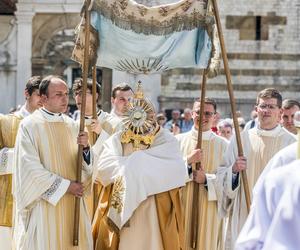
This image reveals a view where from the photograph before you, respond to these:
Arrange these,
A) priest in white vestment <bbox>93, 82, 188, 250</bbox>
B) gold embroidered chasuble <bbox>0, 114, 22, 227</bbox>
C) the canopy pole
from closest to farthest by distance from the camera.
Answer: priest in white vestment <bbox>93, 82, 188, 250</bbox> < the canopy pole < gold embroidered chasuble <bbox>0, 114, 22, 227</bbox>

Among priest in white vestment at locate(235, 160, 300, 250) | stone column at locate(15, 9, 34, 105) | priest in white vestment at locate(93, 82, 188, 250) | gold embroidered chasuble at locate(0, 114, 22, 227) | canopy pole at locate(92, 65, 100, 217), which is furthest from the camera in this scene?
stone column at locate(15, 9, 34, 105)

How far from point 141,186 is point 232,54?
1614 cm

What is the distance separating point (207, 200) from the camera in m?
7.65

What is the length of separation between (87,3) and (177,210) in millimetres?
1771

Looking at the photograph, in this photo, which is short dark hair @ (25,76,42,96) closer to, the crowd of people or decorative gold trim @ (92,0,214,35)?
the crowd of people

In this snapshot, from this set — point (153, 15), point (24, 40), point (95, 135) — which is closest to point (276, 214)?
point (153, 15)

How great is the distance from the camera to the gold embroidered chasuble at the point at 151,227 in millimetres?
6609

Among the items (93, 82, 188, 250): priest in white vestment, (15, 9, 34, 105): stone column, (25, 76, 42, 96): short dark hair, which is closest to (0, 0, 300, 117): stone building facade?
(15, 9, 34, 105): stone column

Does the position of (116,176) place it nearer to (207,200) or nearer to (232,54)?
(207,200)

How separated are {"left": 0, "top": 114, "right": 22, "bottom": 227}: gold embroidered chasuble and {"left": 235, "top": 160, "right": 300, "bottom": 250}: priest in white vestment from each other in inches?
176

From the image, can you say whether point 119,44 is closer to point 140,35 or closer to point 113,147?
point 140,35

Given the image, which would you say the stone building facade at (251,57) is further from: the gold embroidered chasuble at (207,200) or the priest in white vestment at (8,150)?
the priest in white vestment at (8,150)

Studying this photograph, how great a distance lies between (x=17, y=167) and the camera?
656cm

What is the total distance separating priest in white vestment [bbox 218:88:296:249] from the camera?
7141 mm
